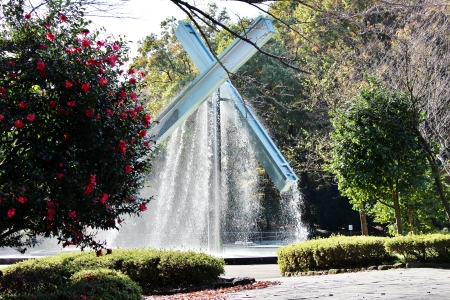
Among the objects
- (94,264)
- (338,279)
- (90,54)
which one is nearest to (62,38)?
(90,54)

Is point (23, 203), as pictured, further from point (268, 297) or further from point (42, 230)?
point (268, 297)

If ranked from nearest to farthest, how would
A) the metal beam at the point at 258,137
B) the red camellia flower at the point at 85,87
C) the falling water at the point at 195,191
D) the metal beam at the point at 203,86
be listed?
the red camellia flower at the point at 85,87, the metal beam at the point at 203,86, the metal beam at the point at 258,137, the falling water at the point at 195,191

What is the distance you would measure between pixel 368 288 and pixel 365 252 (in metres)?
4.04

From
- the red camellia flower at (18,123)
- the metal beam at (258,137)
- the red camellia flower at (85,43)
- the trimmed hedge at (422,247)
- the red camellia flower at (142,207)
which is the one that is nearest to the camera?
the red camellia flower at (18,123)

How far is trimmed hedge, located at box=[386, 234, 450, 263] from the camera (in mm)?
11123

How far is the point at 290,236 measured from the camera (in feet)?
103

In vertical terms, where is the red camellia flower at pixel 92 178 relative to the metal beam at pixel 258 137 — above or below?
below

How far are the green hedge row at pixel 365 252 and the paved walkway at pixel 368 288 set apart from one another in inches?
56.0

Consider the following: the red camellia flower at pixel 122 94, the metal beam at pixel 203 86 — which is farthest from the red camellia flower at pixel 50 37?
the metal beam at pixel 203 86

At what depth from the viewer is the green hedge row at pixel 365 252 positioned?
11266 mm

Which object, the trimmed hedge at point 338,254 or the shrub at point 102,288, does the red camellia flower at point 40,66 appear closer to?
the shrub at point 102,288

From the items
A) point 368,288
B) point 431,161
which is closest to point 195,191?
point 431,161

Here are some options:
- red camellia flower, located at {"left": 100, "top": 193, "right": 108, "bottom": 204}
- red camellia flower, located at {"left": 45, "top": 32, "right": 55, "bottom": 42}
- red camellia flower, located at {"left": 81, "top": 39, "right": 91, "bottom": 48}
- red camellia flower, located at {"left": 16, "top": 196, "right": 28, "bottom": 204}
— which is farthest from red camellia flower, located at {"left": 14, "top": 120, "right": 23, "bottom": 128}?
red camellia flower, located at {"left": 81, "top": 39, "right": 91, "bottom": 48}

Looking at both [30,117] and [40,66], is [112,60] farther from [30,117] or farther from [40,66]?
[30,117]
